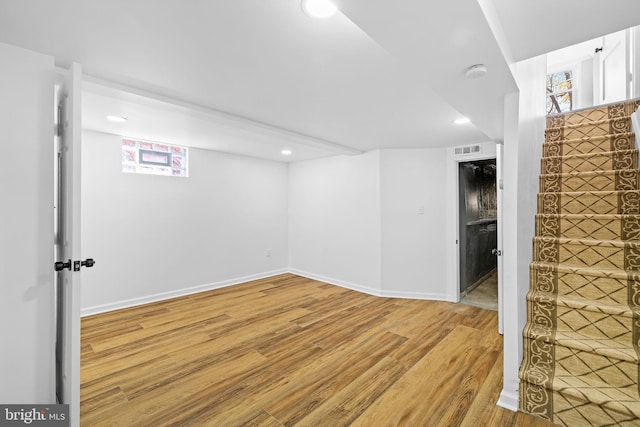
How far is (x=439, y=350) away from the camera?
2.58m

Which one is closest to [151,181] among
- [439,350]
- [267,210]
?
[267,210]

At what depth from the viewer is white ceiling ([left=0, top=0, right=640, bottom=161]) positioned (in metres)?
1.25

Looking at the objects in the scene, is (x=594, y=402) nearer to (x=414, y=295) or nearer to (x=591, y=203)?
(x=591, y=203)

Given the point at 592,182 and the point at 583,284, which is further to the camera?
the point at 592,182

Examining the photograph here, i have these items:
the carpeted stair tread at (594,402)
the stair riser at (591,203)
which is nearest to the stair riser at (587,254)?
the stair riser at (591,203)

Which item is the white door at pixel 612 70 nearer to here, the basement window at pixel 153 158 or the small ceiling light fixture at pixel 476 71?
the small ceiling light fixture at pixel 476 71

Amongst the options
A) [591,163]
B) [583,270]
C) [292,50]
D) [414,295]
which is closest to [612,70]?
[591,163]

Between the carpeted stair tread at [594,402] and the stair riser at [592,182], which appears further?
the stair riser at [592,182]

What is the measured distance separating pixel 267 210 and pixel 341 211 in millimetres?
1478

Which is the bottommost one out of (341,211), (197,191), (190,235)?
(190,235)

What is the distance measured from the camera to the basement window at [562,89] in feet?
14.8

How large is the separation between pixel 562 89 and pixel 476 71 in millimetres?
4651

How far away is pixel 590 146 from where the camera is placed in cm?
274

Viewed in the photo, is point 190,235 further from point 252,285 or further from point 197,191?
point 252,285
